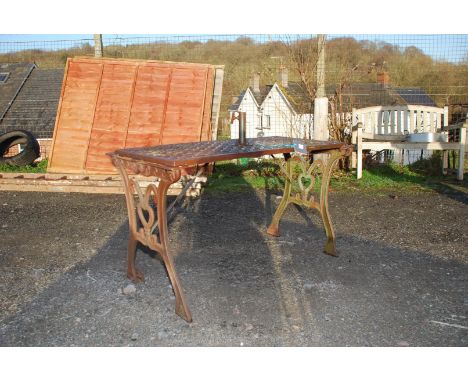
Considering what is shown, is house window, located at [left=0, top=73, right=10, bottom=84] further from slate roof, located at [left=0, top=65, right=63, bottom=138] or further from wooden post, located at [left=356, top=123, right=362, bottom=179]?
wooden post, located at [left=356, top=123, right=362, bottom=179]

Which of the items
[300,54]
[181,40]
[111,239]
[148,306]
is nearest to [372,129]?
[300,54]

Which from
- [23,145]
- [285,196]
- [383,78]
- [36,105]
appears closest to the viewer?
[285,196]

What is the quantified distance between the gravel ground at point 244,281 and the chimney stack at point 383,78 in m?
5.06

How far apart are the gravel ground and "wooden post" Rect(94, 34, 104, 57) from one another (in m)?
4.20

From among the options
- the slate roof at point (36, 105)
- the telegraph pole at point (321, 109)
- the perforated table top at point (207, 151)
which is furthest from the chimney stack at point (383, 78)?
the slate roof at point (36, 105)

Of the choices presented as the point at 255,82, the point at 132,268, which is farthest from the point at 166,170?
the point at 255,82

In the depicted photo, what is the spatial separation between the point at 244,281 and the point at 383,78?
8408 millimetres

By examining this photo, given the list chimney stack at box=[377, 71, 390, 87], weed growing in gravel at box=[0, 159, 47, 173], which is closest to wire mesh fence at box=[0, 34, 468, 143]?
chimney stack at box=[377, 71, 390, 87]

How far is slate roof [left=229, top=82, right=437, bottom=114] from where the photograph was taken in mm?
8992

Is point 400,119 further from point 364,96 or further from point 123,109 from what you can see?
point 123,109

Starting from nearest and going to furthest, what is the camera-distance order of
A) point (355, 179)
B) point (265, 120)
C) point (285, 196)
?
point (285, 196), point (355, 179), point (265, 120)

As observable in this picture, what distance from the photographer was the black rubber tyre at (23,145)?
29.3 ft

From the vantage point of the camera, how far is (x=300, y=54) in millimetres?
9086

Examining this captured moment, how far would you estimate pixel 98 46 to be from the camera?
8.87m
